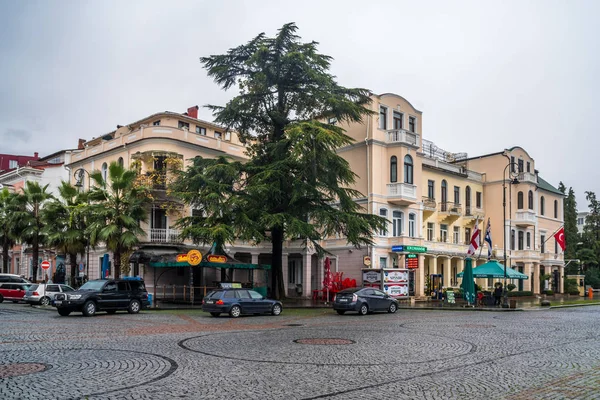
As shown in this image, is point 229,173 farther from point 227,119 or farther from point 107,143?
point 107,143

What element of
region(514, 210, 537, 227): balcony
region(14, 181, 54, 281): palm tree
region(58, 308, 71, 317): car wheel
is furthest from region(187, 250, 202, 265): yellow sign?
region(514, 210, 537, 227): balcony

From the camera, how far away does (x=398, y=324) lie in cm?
2356

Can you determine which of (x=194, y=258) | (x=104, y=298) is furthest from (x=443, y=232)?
(x=104, y=298)

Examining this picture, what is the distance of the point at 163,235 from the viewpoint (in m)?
42.4

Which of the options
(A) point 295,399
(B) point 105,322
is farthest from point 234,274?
(A) point 295,399

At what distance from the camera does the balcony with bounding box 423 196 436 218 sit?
51.0 m

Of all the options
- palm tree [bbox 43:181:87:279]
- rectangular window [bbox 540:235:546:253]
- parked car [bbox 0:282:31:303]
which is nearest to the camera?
parked car [bbox 0:282:31:303]

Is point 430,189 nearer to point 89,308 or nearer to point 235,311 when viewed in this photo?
point 235,311

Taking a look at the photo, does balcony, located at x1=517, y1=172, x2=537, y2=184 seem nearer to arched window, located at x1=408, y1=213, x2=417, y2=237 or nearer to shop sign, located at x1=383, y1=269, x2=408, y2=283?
arched window, located at x1=408, y1=213, x2=417, y2=237

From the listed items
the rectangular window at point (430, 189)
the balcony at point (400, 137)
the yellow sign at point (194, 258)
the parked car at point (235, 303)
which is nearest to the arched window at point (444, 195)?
the rectangular window at point (430, 189)

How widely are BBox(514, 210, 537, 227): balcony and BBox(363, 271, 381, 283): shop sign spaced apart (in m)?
26.8

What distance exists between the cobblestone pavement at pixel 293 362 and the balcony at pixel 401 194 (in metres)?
26.1

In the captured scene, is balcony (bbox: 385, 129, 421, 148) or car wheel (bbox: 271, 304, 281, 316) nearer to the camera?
car wheel (bbox: 271, 304, 281, 316)

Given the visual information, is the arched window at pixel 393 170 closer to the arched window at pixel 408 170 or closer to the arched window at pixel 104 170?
the arched window at pixel 408 170
